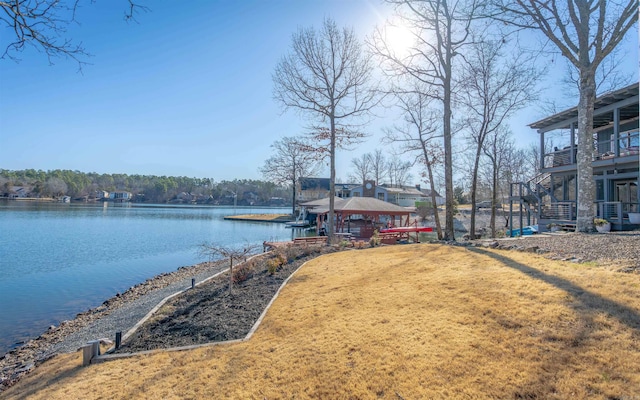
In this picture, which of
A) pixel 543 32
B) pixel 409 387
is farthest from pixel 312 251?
pixel 543 32

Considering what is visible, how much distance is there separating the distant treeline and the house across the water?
280 feet

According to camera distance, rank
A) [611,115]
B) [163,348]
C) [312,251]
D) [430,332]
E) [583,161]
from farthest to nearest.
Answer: [611,115] < [312,251] < [583,161] < [163,348] < [430,332]

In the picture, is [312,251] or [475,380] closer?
[475,380]

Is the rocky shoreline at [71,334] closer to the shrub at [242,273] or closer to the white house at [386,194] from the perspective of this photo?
the shrub at [242,273]

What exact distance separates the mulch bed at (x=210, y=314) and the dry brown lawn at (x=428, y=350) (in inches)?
21.3

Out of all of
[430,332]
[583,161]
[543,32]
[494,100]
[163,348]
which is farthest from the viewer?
[494,100]

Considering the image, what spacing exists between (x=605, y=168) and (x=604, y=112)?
2.69 m

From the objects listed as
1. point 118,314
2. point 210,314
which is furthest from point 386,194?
point 210,314

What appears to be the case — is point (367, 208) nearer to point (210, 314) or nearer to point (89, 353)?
point (210, 314)

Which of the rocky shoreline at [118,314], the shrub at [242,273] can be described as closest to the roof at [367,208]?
the shrub at [242,273]

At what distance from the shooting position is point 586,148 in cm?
974

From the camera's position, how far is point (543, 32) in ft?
34.5

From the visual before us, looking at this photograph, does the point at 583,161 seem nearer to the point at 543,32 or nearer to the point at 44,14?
the point at 543,32

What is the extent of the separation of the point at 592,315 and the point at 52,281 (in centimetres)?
1728
